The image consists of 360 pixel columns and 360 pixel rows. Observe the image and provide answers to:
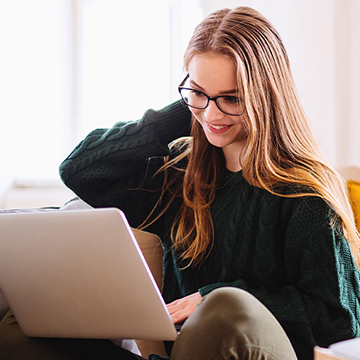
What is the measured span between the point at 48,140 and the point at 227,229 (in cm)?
169

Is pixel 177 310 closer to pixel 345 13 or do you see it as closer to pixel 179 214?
pixel 179 214

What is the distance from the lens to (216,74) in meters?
1.11

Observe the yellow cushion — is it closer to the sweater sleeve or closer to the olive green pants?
the sweater sleeve

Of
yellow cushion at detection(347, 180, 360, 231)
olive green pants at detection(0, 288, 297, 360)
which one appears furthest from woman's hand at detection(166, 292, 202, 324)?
yellow cushion at detection(347, 180, 360, 231)

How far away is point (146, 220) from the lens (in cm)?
134

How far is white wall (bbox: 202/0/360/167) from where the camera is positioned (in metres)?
1.76

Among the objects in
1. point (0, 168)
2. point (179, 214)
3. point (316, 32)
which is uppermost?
point (316, 32)

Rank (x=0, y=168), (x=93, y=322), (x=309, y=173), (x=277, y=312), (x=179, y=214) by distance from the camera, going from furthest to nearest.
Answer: (x=0, y=168) → (x=179, y=214) → (x=309, y=173) → (x=277, y=312) → (x=93, y=322)

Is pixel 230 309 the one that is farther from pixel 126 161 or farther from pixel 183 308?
pixel 126 161

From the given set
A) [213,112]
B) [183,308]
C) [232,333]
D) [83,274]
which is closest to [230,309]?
[232,333]

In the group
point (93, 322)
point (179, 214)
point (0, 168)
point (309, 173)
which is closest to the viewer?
point (93, 322)

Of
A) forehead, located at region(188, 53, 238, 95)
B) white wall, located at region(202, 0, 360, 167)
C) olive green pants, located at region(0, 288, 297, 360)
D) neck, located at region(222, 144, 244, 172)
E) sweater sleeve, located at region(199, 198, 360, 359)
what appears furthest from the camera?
white wall, located at region(202, 0, 360, 167)

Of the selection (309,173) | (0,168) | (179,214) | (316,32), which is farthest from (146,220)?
(0,168)

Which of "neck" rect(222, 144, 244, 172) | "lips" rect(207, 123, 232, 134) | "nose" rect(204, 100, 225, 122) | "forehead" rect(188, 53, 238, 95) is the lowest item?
"neck" rect(222, 144, 244, 172)
